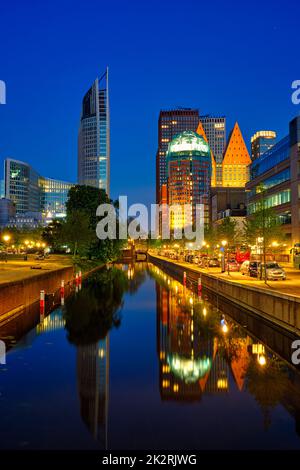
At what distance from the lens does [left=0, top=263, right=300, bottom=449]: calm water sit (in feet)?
43.8

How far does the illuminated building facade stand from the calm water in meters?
51.6

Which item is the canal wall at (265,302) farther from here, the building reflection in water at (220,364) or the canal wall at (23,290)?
the canal wall at (23,290)

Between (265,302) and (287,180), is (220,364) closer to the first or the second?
(265,302)

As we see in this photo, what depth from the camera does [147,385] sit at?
1873cm

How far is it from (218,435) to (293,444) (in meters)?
2.06

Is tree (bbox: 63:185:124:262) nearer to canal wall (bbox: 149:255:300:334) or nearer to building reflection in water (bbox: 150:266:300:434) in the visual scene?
canal wall (bbox: 149:255:300:334)

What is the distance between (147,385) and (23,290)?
19166 mm

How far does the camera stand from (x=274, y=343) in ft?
82.2

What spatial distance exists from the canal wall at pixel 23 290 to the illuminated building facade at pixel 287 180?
135 ft

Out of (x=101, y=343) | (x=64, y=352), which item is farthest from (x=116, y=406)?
(x=101, y=343)

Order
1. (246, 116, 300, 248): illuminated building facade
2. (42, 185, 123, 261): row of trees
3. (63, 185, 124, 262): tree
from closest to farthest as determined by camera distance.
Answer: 1. (42, 185, 123, 261): row of trees
2. (246, 116, 300, 248): illuminated building facade
3. (63, 185, 124, 262): tree

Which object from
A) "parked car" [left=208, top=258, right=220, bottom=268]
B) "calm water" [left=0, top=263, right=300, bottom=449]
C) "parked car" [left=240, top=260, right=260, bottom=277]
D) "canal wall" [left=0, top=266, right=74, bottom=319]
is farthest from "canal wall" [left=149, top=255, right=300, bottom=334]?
"parked car" [left=208, top=258, right=220, bottom=268]

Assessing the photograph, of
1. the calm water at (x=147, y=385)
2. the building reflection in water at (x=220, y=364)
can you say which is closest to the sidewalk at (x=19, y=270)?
the calm water at (x=147, y=385)
